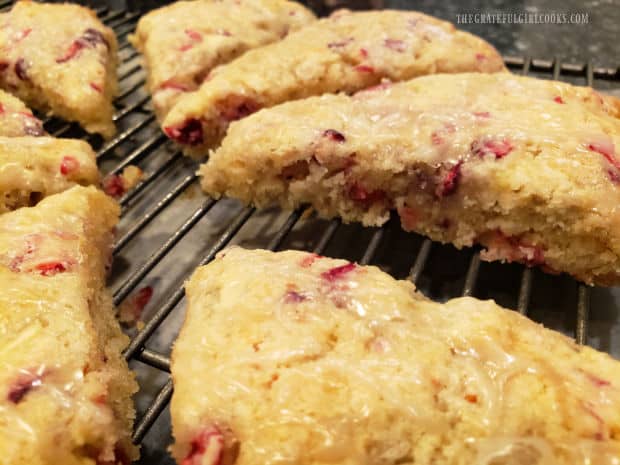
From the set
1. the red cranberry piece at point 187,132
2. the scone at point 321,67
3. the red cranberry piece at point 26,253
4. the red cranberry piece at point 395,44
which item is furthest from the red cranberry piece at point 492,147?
the red cranberry piece at point 26,253

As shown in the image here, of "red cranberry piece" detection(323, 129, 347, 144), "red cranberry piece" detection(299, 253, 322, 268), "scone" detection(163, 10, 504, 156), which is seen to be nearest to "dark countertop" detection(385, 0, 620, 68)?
"scone" detection(163, 10, 504, 156)

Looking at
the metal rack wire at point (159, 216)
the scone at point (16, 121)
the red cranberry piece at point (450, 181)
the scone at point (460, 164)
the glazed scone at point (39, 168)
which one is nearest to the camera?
the metal rack wire at point (159, 216)

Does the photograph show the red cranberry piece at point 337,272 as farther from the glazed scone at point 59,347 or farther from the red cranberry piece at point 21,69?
the red cranberry piece at point 21,69

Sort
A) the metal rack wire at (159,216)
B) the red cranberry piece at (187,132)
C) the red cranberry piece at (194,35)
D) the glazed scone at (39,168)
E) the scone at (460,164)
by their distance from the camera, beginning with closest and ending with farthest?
the metal rack wire at (159,216) → the scone at (460,164) → the glazed scone at (39,168) → the red cranberry piece at (187,132) → the red cranberry piece at (194,35)

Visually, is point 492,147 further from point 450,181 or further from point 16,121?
point 16,121

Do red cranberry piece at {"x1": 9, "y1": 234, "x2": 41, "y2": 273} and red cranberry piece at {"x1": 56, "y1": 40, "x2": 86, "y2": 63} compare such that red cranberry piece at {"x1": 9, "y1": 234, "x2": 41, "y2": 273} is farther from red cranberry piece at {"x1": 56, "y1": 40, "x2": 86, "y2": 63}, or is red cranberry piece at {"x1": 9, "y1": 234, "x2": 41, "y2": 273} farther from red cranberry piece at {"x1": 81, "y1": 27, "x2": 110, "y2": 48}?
red cranberry piece at {"x1": 81, "y1": 27, "x2": 110, "y2": 48}

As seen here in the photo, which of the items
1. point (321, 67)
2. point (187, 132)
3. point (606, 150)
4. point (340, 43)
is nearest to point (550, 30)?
point (340, 43)
